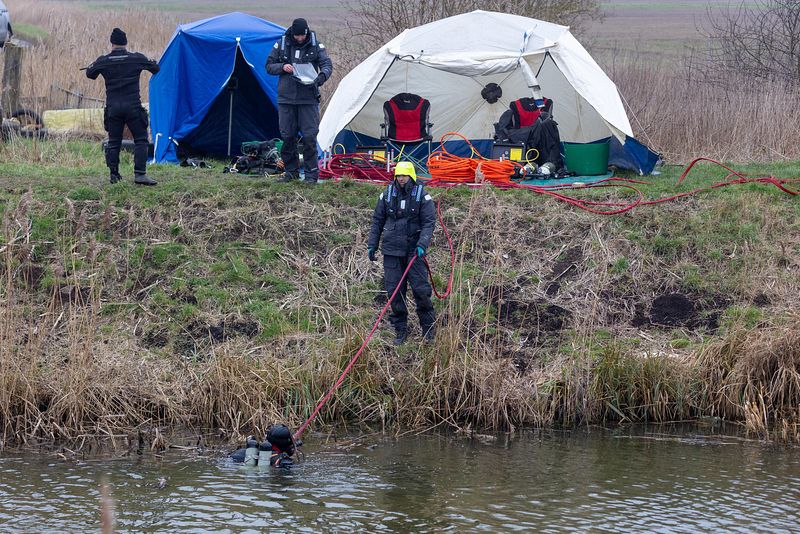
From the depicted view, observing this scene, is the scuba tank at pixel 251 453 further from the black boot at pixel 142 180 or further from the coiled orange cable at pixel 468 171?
the coiled orange cable at pixel 468 171

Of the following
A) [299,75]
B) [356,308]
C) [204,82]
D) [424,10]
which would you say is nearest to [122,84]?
[299,75]

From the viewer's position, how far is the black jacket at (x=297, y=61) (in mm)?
11836

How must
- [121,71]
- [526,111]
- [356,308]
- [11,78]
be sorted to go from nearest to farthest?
1. [356,308]
2. [121,71]
3. [526,111]
4. [11,78]

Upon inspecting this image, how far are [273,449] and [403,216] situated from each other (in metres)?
2.62

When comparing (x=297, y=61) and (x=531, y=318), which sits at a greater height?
(x=297, y=61)

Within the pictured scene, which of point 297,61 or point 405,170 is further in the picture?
point 297,61

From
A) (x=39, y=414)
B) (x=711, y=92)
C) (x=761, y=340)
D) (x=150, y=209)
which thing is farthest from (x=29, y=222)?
(x=711, y=92)

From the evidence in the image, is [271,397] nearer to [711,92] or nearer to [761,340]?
[761,340]

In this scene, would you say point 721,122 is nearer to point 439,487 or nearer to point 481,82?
point 481,82

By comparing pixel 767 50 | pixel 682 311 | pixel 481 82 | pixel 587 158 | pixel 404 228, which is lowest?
pixel 682 311

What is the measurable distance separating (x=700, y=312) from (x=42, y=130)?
9.87m

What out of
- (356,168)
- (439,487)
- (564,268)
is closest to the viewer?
(439,487)

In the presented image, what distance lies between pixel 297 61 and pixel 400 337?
3931mm

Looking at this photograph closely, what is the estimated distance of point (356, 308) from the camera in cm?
1005
